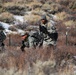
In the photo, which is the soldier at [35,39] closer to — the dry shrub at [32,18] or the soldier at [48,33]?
the soldier at [48,33]

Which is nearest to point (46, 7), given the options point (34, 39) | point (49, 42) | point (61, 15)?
point (61, 15)

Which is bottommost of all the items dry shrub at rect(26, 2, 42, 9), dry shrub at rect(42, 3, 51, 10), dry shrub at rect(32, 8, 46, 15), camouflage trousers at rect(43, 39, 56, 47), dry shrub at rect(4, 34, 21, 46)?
dry shrub at rect(42, 3, 51, 10)

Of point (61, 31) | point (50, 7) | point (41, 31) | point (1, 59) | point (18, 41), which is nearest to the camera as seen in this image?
point (1, 59)

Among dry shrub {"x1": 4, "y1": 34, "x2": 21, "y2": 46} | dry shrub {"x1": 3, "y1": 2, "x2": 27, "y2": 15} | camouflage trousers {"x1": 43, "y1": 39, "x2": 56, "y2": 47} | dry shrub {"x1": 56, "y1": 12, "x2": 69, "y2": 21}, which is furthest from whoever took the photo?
dry shrub {"x1": 56, "y1": 12, "x2": 69, "y2": 21}

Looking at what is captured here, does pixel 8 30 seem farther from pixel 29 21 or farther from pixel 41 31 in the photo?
pixel 41 31

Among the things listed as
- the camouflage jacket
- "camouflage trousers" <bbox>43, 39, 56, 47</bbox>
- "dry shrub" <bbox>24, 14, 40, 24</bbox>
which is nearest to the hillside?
"dry shrub" <bbox>24, 14, 40, 24</bbox>

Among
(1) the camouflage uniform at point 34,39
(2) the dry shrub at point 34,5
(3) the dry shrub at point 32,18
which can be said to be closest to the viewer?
(1) the camouflage uniform at point 34,39

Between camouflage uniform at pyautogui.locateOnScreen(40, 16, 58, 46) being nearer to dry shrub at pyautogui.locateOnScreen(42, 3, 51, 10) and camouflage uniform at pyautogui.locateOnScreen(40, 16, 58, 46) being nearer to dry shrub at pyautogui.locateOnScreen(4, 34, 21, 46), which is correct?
dry shrub at pyautogui.locateOnScreen(4, 34, 21, 46)

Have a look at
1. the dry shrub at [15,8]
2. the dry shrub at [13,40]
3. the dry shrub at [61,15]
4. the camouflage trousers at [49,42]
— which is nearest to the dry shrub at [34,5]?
the dry shrub at [15,8]

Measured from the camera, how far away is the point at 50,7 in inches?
1454

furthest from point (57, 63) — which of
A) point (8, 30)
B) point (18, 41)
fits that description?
point (8, 30)

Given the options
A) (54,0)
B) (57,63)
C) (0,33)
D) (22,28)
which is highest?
(57,63)

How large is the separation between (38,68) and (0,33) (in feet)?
21.4

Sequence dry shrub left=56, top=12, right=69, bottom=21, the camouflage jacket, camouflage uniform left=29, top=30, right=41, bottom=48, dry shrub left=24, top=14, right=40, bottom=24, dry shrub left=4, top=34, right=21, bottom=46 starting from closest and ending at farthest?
camouflage uniform left=29, top=30, right=41, bottom=48, the camouflage jacket, dry shrub left=4, top=34, right=21, bottom=46, dry shrub left=24, top=14, right=40, bottom=24, dry shrub left=56, top=12, right=69, bottom=21
